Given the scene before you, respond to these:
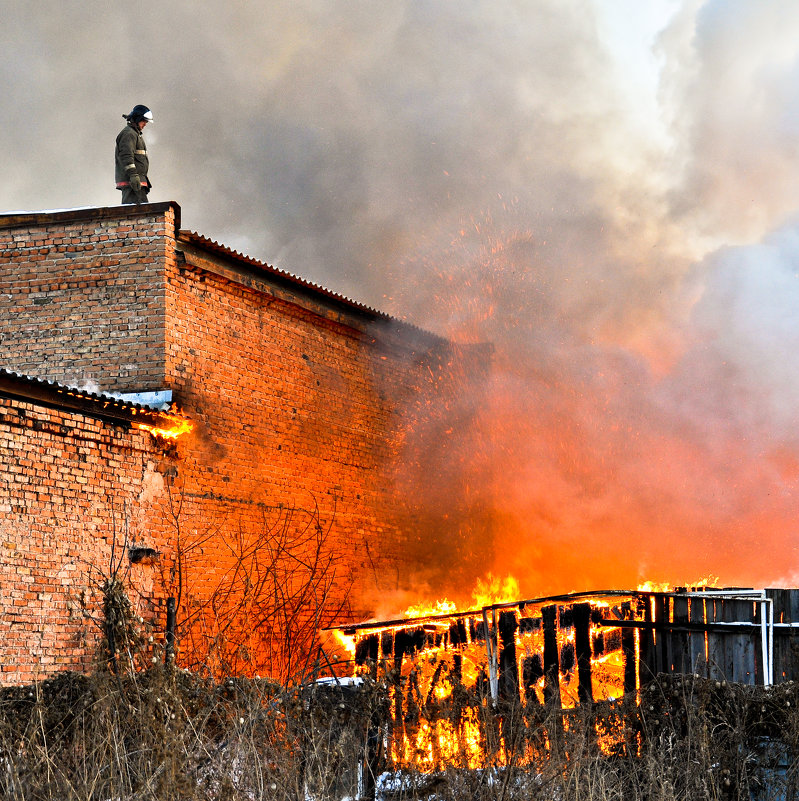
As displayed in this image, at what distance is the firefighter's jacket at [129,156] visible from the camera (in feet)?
52.4

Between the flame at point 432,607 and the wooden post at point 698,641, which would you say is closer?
the wooden post at point 698,641

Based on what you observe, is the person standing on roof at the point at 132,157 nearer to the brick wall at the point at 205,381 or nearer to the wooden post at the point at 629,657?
the brick wall at the point at 205,381

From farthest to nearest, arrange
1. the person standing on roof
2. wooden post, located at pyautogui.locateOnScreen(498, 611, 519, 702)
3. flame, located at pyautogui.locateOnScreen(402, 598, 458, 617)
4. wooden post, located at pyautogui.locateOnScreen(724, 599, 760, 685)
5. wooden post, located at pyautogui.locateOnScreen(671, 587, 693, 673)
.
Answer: flame, located at pyautogui.locateOnScreen(402, 598, 458, 617) → the person standing on roof → wooden post, located at pyautogui.locateOnScreen(498, 611, 519, 702) → wooden post, located at pyautogui.locateOnScreen(671, 587, 693, 673) → wooden post, located at pyautogui.locateOnScreen(724, 599, 760, 685)

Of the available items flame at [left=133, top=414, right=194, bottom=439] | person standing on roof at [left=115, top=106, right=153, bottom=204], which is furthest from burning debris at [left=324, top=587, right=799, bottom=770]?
person standing on roof at [left=115, top=106, right=153, bottom=204]

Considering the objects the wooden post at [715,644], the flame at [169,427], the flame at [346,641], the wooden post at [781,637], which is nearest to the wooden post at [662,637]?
the wooden post at [715,644]

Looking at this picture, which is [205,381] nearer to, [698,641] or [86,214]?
[86,214]

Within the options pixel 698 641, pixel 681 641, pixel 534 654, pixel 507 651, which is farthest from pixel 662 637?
pixel 507 651

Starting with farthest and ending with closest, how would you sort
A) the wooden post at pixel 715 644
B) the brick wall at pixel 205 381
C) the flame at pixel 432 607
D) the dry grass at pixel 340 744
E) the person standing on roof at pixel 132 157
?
the flame at pixel 432 607 < the person standing on roof at pixel 132 157 < the brick wall at pixel 205 381 < the wooden post at pixel 715 644 < the dry grass at pixel 340 744

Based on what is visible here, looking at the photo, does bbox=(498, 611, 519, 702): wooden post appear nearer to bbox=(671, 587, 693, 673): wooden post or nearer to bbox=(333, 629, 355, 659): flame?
bbox=(671, 587, 693, 673): wooden post

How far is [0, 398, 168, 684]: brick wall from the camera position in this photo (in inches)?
408

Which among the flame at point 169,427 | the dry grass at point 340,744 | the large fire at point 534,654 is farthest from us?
the flame at point 169,427

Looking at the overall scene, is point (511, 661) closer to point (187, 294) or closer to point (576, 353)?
point (187, 294)

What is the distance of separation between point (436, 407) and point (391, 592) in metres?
3.91

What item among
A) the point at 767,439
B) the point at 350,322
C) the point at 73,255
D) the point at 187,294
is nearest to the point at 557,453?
the point at 767,439
